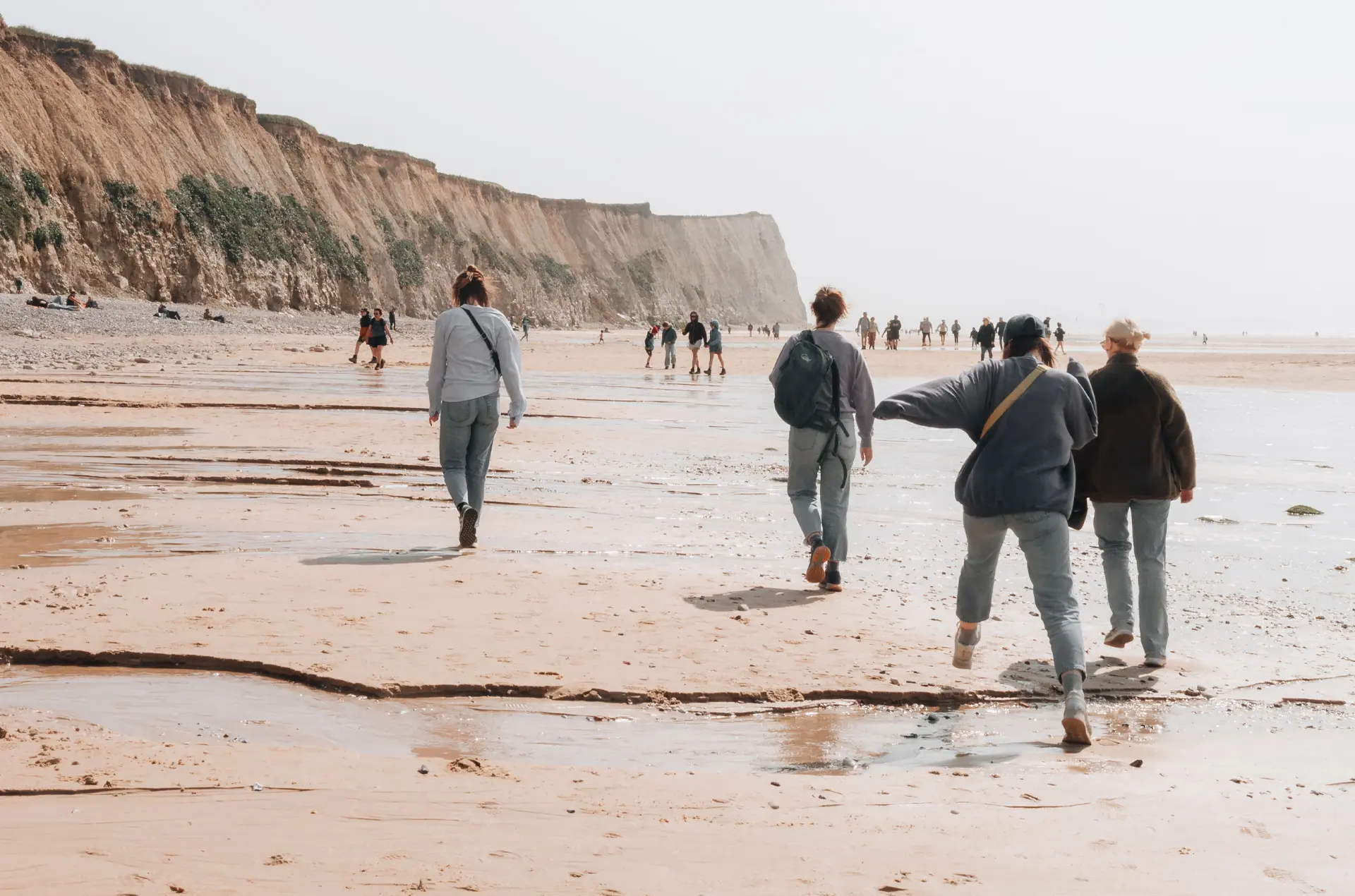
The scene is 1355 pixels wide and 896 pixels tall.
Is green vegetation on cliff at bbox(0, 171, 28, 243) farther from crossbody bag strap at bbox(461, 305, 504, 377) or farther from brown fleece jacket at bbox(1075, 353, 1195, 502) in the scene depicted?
brown fleece jacket at bbox(1075, 353, 1195, 502)

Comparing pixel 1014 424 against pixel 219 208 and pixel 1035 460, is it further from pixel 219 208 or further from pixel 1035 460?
pixel 219 208

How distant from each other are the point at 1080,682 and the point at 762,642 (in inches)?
63.2

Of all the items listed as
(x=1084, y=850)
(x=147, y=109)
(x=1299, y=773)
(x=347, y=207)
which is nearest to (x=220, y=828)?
(x=1084, y=850)

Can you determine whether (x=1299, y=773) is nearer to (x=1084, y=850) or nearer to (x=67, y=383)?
(x=1084, y=850)

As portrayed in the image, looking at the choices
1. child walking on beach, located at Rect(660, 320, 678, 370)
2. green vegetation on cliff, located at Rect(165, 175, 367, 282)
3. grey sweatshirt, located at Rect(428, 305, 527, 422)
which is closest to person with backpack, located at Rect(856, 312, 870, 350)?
child walking on beach, located at Rect(660, 320, 678, 370)

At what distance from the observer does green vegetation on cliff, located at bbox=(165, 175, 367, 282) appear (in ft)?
216

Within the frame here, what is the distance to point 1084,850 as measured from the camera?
3.65 m

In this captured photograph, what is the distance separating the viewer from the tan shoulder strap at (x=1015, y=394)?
206 inches

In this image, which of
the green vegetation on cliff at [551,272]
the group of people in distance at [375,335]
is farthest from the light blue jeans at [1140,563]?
the green vegetation on cliff at [551,272]

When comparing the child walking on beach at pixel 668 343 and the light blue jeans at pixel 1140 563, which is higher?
the child walking on beach at pixel 668 343

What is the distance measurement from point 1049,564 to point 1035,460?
44cm

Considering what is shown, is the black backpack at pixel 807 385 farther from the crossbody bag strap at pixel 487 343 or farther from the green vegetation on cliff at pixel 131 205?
the green vegetation on cliff at pixel 131 205

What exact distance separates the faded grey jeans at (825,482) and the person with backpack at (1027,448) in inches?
87.0

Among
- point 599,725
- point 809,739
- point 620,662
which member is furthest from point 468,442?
point 809,739
